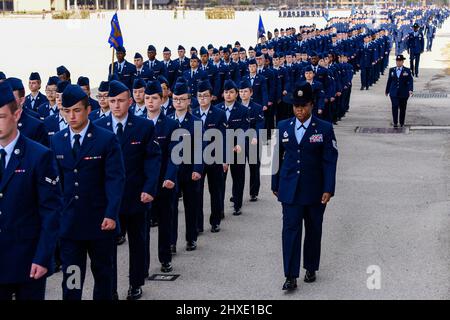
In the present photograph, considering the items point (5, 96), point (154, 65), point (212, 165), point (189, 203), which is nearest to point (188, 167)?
point (189, 203)

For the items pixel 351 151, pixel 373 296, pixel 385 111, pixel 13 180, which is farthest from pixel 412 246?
pixel 385 111

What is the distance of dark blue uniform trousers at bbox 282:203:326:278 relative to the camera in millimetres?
7652

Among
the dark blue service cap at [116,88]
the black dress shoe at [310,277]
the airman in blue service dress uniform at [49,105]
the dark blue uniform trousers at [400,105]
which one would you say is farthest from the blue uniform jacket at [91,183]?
the dark blue uniform trousers at [400,105]

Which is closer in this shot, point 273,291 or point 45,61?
point 273,291

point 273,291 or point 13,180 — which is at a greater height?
point 13,180

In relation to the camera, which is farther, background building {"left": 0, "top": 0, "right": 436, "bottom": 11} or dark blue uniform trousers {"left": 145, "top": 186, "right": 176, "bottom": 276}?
background building {"left": 0, "top": 0, "right": 436, "bottom": 11}

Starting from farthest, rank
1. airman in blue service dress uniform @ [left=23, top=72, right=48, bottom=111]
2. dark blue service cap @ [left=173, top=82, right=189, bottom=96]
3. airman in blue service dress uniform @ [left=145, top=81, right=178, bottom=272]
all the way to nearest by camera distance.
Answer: airman in blue service dress uniform @ [left=23, top=72, right=48, bottom=111]
dark blue service cap @ [left=173, top=82, right=189, bottom=96]
airman in blue service dress uniform @ [left=145, top=81, right=178, bottom=272]

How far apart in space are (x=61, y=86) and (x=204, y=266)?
2521 mm

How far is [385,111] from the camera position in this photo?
22328 mm

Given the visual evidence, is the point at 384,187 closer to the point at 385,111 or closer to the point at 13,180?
the point at 13,180

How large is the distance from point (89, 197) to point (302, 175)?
2149mm

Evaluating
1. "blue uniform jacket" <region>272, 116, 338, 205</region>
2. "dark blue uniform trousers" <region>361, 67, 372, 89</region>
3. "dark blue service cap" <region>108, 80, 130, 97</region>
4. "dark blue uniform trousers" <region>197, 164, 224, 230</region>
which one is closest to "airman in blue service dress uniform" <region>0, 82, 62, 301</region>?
"dark blue service cap" <region>108, 80, 130, 97</region>

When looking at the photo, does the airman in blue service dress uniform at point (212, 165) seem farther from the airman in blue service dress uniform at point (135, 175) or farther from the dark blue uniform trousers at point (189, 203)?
the airman in blue service dress uniform at point (135, 175)

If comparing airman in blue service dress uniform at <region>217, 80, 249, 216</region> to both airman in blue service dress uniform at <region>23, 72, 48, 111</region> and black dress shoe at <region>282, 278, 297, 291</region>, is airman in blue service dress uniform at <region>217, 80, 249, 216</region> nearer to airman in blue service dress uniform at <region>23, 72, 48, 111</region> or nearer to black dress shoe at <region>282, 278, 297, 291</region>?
airman in blue service dress uniform at <region>23, 72, 48, 111</region>
